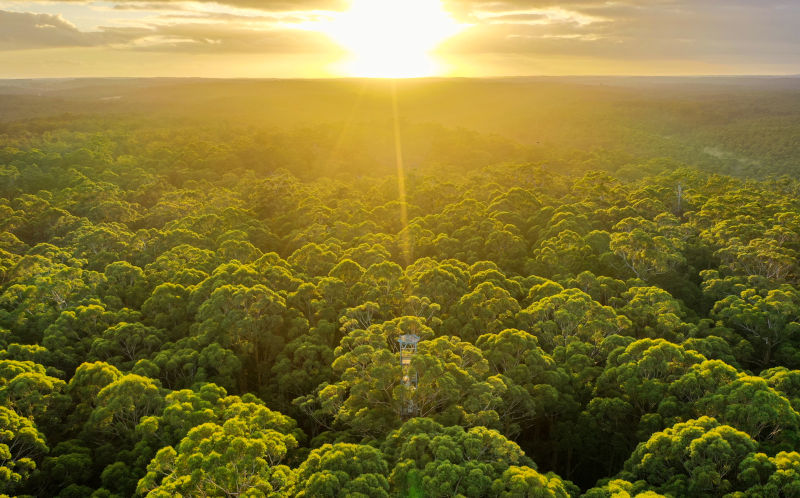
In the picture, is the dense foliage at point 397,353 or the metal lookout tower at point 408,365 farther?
the metal lookout tower at point 408,365

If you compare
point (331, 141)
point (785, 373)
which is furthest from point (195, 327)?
point (331, 141)

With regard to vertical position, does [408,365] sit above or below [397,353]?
above

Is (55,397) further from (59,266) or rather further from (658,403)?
(658,403)

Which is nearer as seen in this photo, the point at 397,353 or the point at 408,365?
the point at 408,365

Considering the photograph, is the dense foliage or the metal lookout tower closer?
the dense foliage
